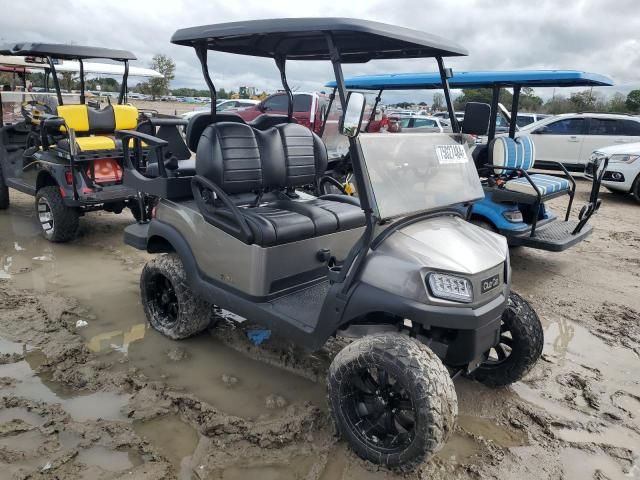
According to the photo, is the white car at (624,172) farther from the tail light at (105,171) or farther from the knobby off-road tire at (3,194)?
the knobby off-road tire at (3,194)

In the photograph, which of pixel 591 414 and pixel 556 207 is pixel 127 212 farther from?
pixel 556 207

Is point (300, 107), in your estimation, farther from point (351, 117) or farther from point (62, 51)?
point (351, 117)

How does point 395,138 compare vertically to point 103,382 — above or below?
above

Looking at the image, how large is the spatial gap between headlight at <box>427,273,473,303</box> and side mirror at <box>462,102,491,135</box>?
3.69 feet

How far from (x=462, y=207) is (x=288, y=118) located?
1.73 m

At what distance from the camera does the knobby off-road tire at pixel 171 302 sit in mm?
3482

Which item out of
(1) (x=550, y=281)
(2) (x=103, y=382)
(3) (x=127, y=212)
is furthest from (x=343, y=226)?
(3) (x=127, y=212)

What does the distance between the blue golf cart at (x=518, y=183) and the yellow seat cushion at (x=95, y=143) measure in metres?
2.62

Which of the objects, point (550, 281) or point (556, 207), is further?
point (556, 207)

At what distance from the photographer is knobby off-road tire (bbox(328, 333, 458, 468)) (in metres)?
2.17

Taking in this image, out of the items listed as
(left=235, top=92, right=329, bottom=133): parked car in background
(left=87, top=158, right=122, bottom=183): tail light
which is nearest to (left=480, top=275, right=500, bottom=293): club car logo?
(left=87, top=158, right=122, bottom=183): tail light

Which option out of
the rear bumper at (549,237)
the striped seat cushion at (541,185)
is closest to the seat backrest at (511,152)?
the striped seat cushion at (541,185)

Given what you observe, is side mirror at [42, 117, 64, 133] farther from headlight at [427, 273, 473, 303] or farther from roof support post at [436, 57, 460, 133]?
headlight at [427, 273, 473, 303]

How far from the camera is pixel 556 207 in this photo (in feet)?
28.1
